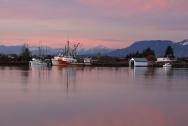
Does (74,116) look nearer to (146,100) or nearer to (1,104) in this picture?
(1,104)

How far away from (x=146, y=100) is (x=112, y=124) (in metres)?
5.73

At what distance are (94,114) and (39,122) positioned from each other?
197 cm

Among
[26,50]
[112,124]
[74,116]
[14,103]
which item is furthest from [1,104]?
[26,50]

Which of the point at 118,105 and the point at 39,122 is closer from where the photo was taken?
the point at 39,122

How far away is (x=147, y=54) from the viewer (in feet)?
304

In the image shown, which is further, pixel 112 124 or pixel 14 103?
pixel 14 103

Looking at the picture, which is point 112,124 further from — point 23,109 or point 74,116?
point 23,109

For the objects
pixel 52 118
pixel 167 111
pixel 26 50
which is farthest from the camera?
pixel 26 50

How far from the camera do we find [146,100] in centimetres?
1599

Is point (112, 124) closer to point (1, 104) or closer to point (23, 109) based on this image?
point (23, 109)

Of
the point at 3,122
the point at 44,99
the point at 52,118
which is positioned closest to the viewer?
the point at 3,122

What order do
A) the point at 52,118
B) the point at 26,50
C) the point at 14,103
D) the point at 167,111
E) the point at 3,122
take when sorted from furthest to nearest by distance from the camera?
the point at 26,50
the point at 14,103
the point at 167,111
the point at 52,118
the point at 3,122

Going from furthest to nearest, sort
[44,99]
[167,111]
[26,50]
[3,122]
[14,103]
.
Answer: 1. [26,50]
2. [44,99]
3. [14,103]
4. [167,111]
5. [3,122]

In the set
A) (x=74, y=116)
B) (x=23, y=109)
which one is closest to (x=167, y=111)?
(x=74, y=116)
